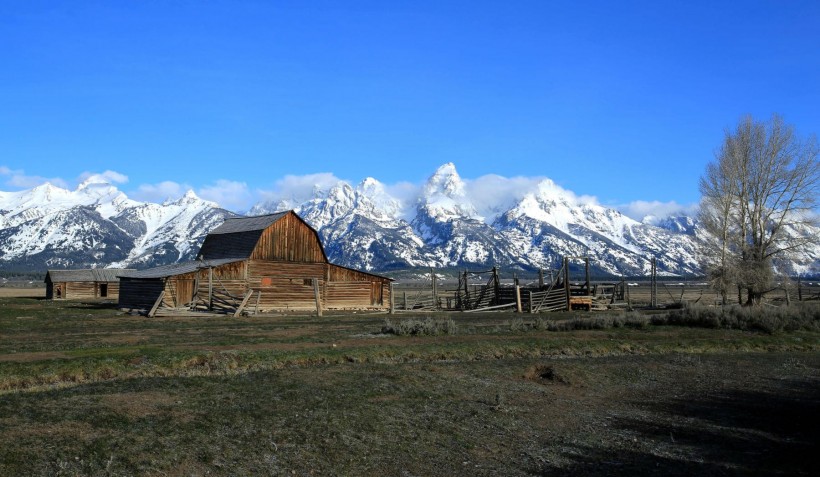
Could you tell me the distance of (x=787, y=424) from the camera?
14586 mm

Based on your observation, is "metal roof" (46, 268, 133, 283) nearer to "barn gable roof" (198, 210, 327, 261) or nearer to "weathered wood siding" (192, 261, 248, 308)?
"barn gable roof" (198, 210, 327, 261)

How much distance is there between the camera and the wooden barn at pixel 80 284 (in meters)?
Answer: 87.8

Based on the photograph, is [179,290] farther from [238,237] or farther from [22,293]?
[22,293]

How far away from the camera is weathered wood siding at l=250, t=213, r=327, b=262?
2267 inches

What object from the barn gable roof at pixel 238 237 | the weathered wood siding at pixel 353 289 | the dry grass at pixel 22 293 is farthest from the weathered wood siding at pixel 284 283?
the dry grass at pixel 22 293

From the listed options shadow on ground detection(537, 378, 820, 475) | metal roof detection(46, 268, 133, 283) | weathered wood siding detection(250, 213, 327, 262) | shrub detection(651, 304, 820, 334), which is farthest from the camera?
metal roof detection(46, 268, 133, 283)

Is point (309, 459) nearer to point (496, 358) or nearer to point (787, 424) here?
point (787, 424)

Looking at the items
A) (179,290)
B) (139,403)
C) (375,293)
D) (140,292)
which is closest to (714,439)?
(139,403)

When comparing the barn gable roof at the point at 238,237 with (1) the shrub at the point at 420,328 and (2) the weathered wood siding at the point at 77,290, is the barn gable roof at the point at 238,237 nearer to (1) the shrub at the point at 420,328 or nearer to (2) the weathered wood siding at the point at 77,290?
(1) the shrub at the point at 420,328

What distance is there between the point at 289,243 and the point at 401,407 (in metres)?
45.6

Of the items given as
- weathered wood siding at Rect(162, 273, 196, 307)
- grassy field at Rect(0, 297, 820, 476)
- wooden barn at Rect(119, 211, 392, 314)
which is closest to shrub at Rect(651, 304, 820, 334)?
grassy field at Rect(0, 297, 820, 476)

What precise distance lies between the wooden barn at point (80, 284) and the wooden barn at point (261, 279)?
108 ft

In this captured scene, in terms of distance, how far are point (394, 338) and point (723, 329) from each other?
54.5ft

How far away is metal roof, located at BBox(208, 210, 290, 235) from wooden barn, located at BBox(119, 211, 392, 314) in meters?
0.14
